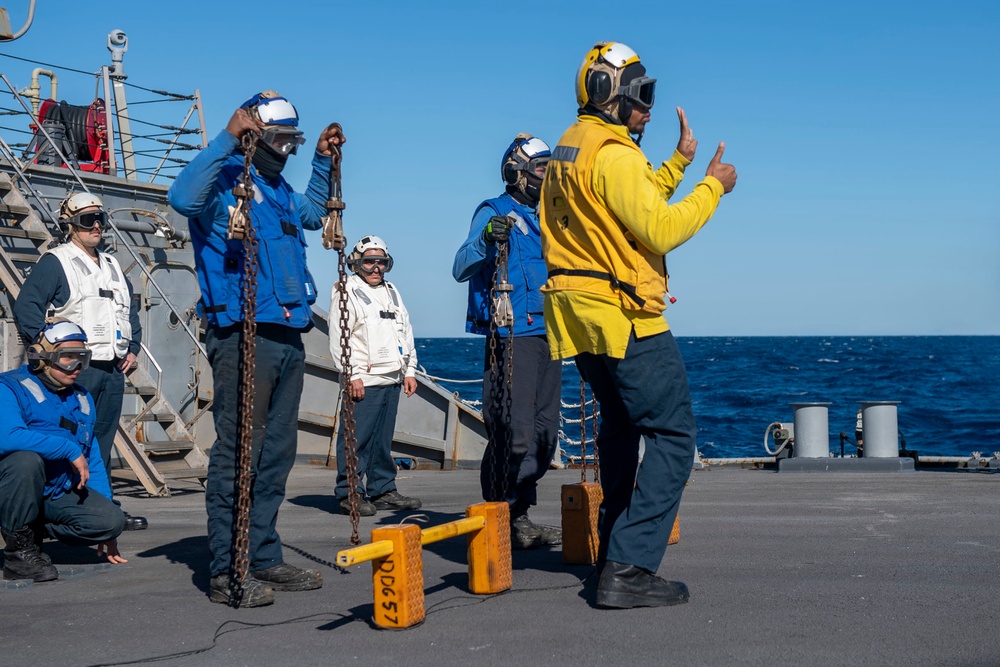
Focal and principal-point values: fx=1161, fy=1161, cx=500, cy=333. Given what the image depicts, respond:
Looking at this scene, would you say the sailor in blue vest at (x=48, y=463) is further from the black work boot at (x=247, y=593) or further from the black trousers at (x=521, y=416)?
the black trousers at (x=521, y=416)

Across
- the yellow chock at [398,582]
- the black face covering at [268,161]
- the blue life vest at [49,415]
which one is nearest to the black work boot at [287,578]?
the yellow chock at [398,582]

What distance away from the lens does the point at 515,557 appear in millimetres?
6480

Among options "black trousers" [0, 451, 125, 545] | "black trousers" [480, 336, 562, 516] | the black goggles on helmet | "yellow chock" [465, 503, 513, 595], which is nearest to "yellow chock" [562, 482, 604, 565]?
"black trousers" [480, 336, 562, 516]

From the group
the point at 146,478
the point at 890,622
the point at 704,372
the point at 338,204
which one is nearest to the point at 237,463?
the point at 338,204

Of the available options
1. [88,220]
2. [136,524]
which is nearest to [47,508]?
[136,524]

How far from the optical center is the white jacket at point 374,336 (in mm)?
9628

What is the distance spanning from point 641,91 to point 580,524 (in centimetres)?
230

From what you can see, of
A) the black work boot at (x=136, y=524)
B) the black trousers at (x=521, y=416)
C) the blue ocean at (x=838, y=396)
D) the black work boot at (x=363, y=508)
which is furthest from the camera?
the blue ocean at (x=838, y=396)

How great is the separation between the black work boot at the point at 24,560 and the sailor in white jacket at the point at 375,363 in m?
3.19

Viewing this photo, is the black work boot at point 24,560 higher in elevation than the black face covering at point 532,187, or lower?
lower

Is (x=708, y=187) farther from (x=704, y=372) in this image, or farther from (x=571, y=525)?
(x=704, y=372)

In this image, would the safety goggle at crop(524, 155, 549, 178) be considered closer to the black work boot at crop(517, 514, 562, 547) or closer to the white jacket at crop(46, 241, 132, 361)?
the black work boot at crop(517, 514, 562, 547)

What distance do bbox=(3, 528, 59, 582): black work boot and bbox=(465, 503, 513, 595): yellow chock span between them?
7.80 ft

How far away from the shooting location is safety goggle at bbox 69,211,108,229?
311 inches
